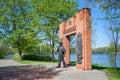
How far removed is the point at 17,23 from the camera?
3544cm

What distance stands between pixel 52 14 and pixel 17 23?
656 cm

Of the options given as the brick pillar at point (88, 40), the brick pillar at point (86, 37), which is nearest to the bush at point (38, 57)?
the brick pillar at point (86, 37)

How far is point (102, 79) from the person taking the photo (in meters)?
11.6

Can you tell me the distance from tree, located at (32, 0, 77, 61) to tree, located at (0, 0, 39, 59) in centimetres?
215

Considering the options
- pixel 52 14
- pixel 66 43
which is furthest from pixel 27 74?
pixel 52 14

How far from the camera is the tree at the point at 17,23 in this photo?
3475cm

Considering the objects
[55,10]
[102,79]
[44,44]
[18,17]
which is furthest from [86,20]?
[18,17]

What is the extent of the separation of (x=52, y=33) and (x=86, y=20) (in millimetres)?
16913

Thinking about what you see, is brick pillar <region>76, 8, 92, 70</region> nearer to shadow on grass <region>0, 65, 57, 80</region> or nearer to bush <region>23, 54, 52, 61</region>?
shadow on grass <region>0, 65, 57, 80</region>

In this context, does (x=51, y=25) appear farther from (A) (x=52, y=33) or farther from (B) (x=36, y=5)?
(B) (x=36, y=5)

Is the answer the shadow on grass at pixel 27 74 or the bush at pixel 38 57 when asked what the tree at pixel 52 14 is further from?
the shadow on grass at pixel 27 74

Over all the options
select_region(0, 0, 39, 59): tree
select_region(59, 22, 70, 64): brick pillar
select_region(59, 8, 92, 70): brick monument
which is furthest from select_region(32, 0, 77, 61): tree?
select_region(59, 8, 92, 70): brick monument

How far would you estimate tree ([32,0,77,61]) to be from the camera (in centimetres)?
3191

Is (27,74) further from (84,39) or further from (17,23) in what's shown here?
(17,23)
